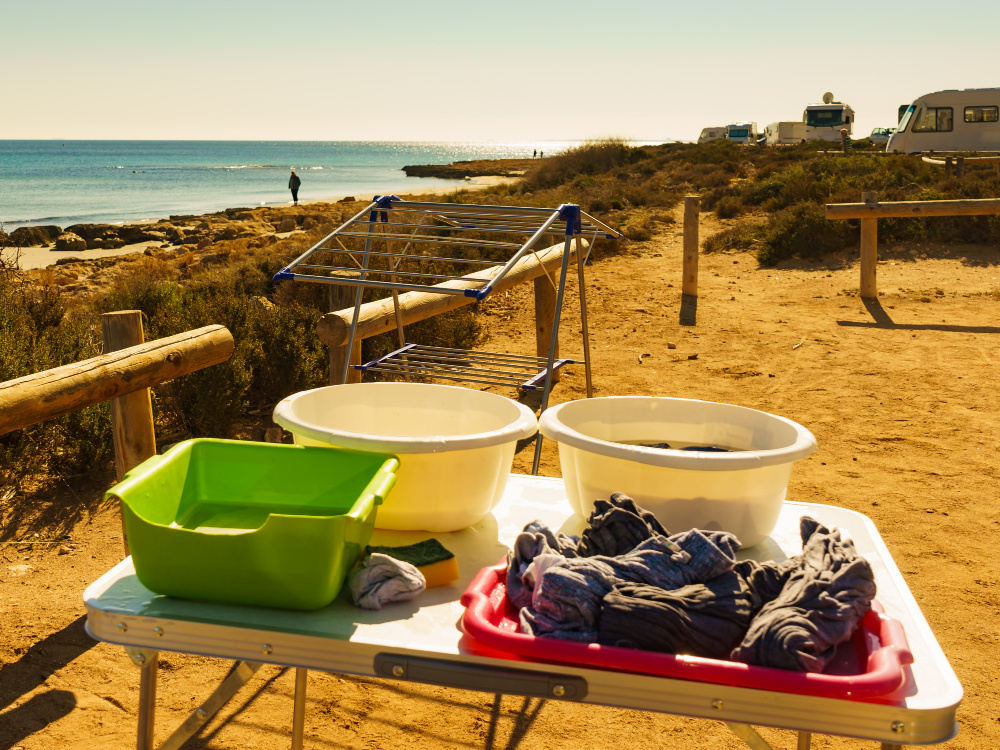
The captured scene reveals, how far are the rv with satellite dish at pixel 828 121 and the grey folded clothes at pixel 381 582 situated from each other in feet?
129

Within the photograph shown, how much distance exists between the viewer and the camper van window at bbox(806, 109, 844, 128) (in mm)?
36013

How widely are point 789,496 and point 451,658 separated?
141 inches

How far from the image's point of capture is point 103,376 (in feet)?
9.04

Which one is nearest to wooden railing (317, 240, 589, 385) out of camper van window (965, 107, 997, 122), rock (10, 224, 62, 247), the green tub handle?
the green tub handle

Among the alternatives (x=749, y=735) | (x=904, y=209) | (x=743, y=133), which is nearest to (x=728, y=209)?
(x=904, y=209)

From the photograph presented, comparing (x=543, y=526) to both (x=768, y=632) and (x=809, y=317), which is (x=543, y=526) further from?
(x=809, y=317)

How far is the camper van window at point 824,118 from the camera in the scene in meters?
36.0

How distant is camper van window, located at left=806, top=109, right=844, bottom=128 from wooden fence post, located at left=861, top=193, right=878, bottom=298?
30795 mm

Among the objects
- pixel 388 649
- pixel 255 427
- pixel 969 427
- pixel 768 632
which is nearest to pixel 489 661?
pixel 388 649

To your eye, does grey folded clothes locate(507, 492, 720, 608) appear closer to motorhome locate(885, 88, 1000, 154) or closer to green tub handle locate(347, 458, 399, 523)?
green tub handle locate(347, 458, 399, 523)

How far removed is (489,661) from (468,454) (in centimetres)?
44

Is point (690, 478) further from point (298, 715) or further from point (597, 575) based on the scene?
point (298, 715)

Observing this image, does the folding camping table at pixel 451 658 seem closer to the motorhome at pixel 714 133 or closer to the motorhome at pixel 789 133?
the motorhome at pixel 789 133

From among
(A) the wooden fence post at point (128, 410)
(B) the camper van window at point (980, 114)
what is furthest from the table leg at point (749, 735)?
(B) the camper van window at point (980, 114)
